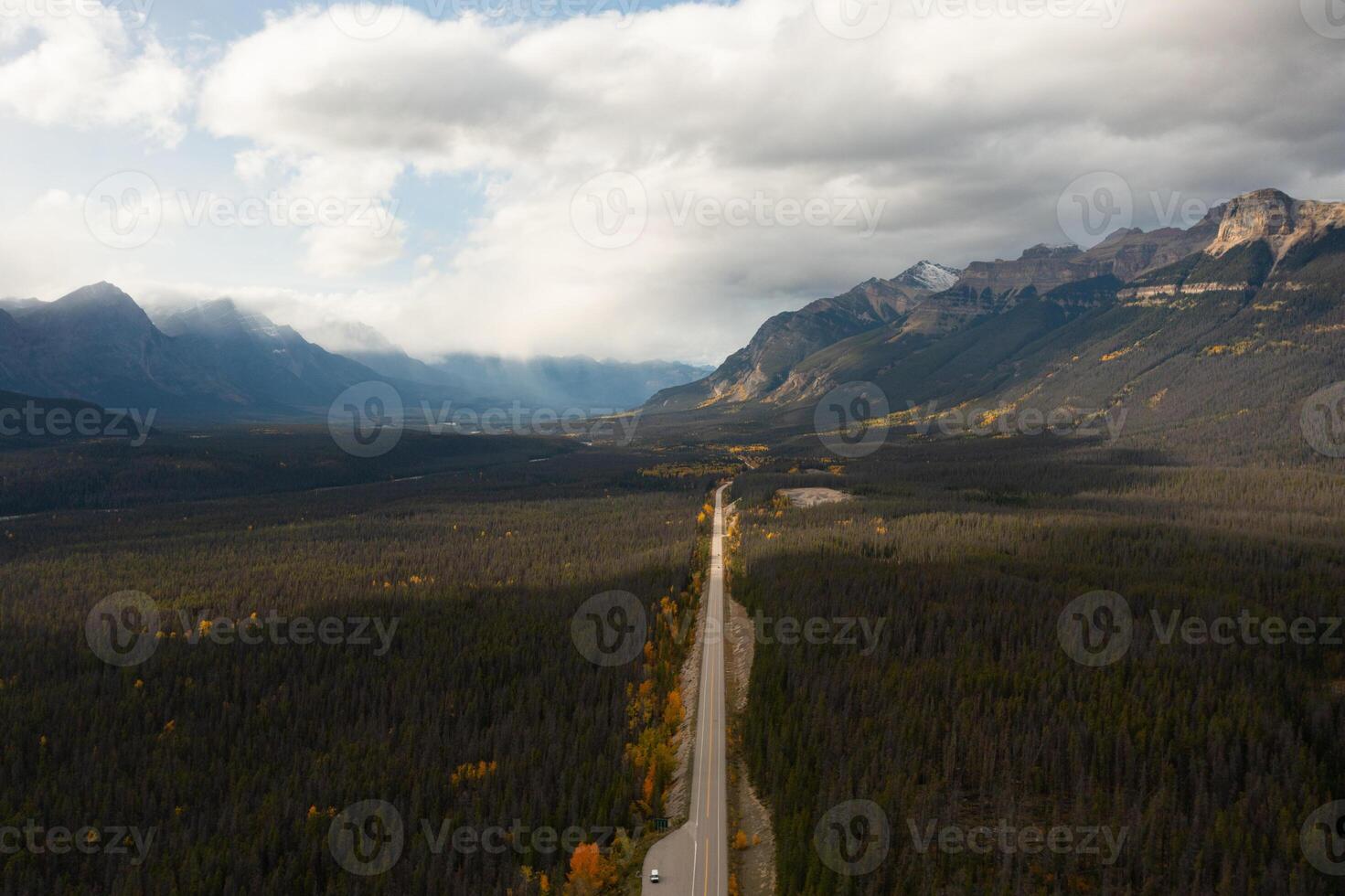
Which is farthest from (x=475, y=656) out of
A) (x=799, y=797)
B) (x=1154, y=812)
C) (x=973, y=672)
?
(x=1154, y=812)

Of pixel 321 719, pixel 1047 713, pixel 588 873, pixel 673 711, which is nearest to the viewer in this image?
pixel 588 873

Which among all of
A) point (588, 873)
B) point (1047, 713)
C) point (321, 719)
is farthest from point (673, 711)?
point (321, 719)

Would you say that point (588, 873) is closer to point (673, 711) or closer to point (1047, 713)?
point (673, 711)

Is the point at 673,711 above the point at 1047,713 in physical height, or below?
below

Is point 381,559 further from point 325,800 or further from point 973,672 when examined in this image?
point 973,672

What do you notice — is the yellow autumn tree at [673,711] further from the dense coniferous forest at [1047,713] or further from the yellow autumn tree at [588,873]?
the yellow autumn tree at [588,873]

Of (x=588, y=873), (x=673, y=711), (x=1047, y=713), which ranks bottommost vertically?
(x=588, y=873)

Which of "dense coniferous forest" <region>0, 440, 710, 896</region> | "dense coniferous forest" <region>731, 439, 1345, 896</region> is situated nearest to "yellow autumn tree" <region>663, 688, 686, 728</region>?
"dense coniferous forest" <region>0, 440, 710, 896</region>
